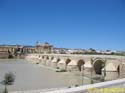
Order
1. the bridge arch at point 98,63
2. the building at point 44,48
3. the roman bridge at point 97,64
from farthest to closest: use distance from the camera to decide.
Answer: the building at point 44,48 < the bridge arch at point 98,63 < the roman bridge at point 97,64

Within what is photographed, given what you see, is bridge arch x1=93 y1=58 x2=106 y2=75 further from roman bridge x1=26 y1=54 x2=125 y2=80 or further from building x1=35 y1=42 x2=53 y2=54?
building x1=35 y1=42 x2=53 y2=54

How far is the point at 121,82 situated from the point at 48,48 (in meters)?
71.5

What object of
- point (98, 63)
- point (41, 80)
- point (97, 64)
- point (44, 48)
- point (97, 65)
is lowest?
point (41, 80)

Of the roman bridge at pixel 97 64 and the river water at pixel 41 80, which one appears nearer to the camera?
the river water at pixel 41 80

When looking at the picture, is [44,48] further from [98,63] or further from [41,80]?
[41,80]

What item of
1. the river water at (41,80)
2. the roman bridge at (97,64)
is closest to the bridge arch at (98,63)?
the roman bridge at (97,64)

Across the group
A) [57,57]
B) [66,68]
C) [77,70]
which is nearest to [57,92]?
[77,70]

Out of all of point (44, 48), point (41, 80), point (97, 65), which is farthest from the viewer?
point (44, 48)

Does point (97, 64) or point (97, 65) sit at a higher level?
point (97, 64)

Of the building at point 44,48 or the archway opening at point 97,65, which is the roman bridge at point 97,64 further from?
the building at point 44,48

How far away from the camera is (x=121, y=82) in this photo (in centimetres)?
282

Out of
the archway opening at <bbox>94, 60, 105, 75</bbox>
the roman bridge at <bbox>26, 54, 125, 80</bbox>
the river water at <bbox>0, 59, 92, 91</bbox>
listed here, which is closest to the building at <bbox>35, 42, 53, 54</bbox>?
the roman bridge at <bbox>26, 54, 125, 80</bbox>

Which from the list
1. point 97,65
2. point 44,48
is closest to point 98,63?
point 97,65

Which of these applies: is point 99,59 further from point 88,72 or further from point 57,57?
point 57,57
